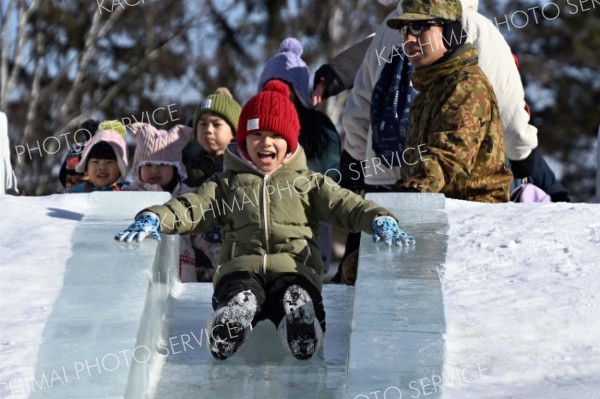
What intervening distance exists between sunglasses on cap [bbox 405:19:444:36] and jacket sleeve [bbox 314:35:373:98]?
1.65 meters

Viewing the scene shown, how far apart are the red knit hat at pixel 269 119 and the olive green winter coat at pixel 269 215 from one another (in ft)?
0.45

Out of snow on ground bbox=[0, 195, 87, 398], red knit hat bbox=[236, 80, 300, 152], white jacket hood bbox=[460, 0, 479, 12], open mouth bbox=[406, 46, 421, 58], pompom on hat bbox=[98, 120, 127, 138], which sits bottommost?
snow on ground bbox=[0, 195, 87, 398]

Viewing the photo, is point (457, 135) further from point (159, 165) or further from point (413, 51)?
point (159, 165)

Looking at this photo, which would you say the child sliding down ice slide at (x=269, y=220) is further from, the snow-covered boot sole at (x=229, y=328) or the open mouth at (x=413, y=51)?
the open mouth at (x=413, y=51)

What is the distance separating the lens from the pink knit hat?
9203mm

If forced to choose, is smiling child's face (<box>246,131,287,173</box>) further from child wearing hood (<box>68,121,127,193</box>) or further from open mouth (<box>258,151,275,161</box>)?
child wearing hood (<box>68,121,127,193</box>)

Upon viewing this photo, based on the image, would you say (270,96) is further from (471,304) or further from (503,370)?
(503,370)

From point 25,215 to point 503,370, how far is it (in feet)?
8.57

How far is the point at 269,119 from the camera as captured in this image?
6.90 m

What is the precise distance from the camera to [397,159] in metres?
8.01

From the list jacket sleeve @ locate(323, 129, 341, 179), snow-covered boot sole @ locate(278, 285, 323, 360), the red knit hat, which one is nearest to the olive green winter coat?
the red knit hat

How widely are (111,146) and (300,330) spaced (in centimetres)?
325

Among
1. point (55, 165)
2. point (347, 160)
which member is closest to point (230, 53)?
point (55, 165)

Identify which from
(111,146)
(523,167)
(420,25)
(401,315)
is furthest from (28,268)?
(523,167)
